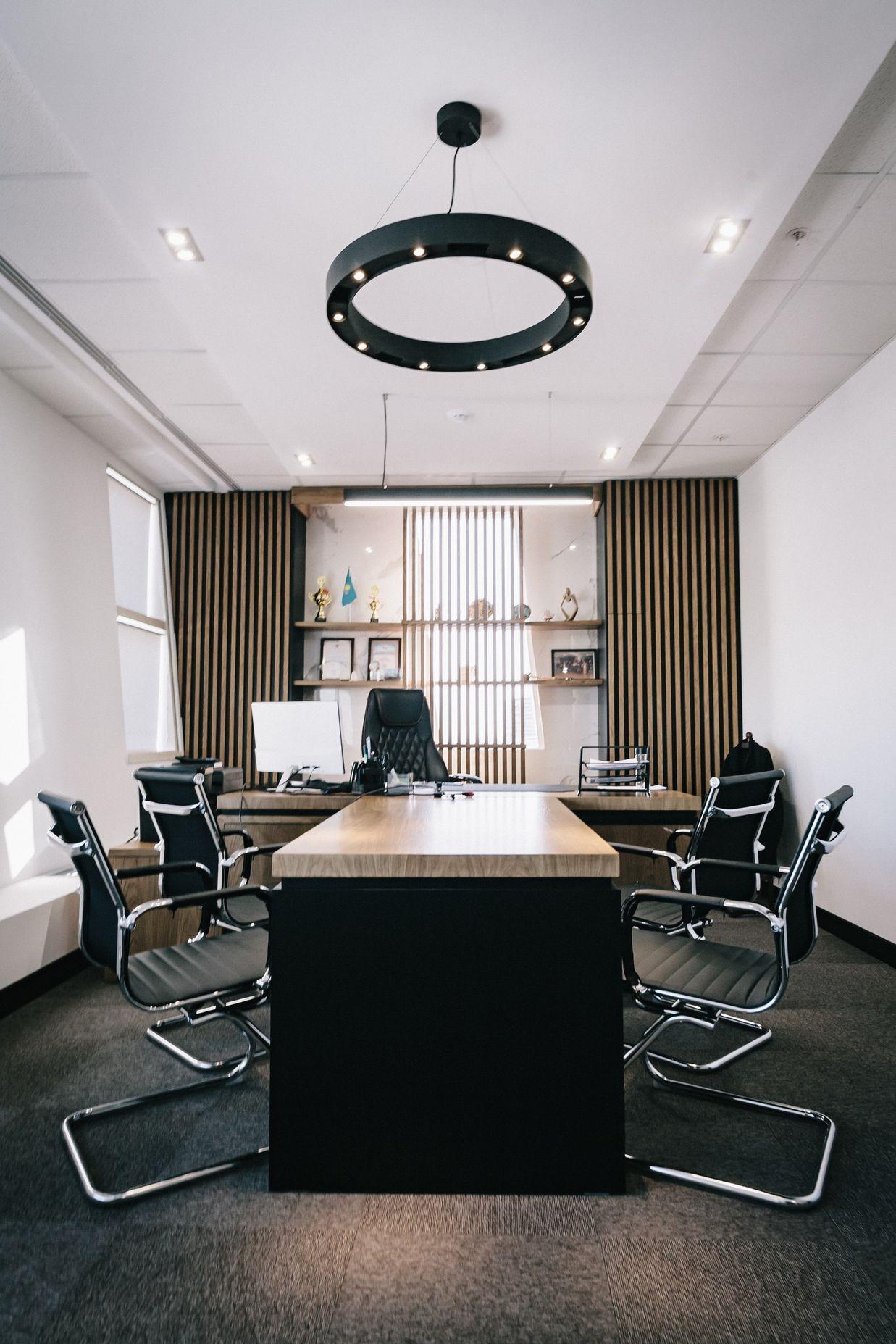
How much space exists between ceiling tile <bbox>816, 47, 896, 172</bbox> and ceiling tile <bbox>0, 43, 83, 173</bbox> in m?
2.97

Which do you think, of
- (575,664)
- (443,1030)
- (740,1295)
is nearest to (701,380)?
(575,664)

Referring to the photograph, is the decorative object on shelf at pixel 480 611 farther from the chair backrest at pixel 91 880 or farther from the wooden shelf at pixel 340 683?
the chair backrest at pixel 91 880

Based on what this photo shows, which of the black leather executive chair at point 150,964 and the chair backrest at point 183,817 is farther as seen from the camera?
the chair backrest at point 183,817

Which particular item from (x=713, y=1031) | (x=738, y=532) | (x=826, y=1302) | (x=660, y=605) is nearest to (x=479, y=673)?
(x=660, y=605)

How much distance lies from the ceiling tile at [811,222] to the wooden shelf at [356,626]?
14.6 feet

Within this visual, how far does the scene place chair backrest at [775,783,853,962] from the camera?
2.35 meters

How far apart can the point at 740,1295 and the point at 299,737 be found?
3444 millimetres

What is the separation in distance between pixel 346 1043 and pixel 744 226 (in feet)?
11.6

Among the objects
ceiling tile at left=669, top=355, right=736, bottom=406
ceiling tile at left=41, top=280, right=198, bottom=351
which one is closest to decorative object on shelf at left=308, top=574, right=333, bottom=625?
ceiling tile at left=41, top=280, right=198, bottom=351

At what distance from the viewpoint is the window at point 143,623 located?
6766 mm

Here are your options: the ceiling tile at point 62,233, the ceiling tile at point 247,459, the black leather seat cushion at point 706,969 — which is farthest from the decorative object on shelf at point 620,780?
the ceiling tile at point 62,233

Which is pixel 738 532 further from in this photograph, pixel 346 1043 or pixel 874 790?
pixel 346 1043

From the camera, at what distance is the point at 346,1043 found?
222 centimetres

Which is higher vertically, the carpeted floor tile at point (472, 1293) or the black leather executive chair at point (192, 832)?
the black leather executive chair at point (192, 832)
